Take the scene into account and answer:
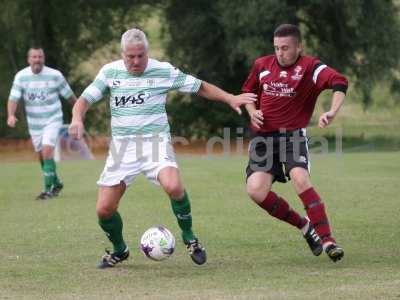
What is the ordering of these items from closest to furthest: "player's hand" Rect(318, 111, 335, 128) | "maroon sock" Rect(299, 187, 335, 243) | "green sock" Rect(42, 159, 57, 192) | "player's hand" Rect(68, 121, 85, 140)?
1. "player's hand" Rect(68, 121, 85, 140)
2. "player's hand" Rect(318, 111, 335, 128)
3. "maroon sock" Rect(299, 187, 335, 243)
4. "green sock" Rect(42, 159, 57, 192)

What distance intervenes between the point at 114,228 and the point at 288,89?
6.64 ft

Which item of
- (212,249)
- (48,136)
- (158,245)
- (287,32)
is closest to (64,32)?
(48,136)

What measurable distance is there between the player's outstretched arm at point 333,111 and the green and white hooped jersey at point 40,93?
25.7ft

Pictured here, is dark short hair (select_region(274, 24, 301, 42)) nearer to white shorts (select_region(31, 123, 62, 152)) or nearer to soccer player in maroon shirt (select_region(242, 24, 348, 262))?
soccer player in maroon shirt (select_region(242, 24, 348, 262))

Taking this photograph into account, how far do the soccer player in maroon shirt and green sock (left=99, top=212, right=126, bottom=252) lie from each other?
1258 millimetres

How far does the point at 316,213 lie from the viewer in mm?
8812

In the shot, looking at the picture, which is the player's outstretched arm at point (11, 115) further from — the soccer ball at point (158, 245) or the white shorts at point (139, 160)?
the soccer ball at point (158, 245)

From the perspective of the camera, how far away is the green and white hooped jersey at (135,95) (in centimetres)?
861

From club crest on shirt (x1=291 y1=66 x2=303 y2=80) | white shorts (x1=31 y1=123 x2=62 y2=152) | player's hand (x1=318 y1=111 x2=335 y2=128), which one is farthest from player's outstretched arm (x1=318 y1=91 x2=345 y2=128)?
white shorts (x1=31 y1=123 x2=62 y2=152)

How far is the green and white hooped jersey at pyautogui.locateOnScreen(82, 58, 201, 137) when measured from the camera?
28.2 feet

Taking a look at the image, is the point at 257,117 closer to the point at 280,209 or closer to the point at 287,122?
the point at 287,122

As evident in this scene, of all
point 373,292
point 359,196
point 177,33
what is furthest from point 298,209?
point 177,33

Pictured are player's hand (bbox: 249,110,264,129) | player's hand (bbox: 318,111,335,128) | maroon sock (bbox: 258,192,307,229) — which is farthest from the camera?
maroon sock (bbox: 258,192,307,229)

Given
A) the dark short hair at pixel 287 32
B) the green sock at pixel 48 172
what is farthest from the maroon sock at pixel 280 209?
the green sock at pixel 48 172
